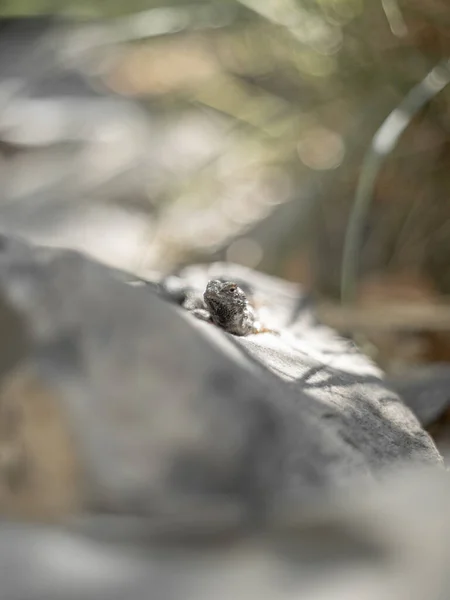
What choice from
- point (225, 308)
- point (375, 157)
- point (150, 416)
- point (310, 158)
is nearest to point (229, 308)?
point (225, 308)

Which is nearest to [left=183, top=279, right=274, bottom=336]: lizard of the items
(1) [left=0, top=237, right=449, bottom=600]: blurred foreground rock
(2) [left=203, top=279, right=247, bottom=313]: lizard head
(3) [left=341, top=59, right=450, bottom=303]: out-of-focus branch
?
(2) [left=203, top=279, right=247, bottom=313]: lizard head

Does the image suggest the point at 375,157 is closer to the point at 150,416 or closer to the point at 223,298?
the point at 223,298

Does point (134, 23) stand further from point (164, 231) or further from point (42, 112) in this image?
point (42, 112)

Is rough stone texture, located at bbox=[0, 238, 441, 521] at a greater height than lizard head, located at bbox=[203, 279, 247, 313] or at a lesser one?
greater

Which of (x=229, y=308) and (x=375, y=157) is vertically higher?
(x=375, y=157)

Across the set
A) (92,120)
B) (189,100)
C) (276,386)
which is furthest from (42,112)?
(276,386)

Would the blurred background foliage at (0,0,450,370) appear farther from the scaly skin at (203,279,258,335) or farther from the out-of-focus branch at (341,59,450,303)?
the scaly skin at (203,279,258,335)
